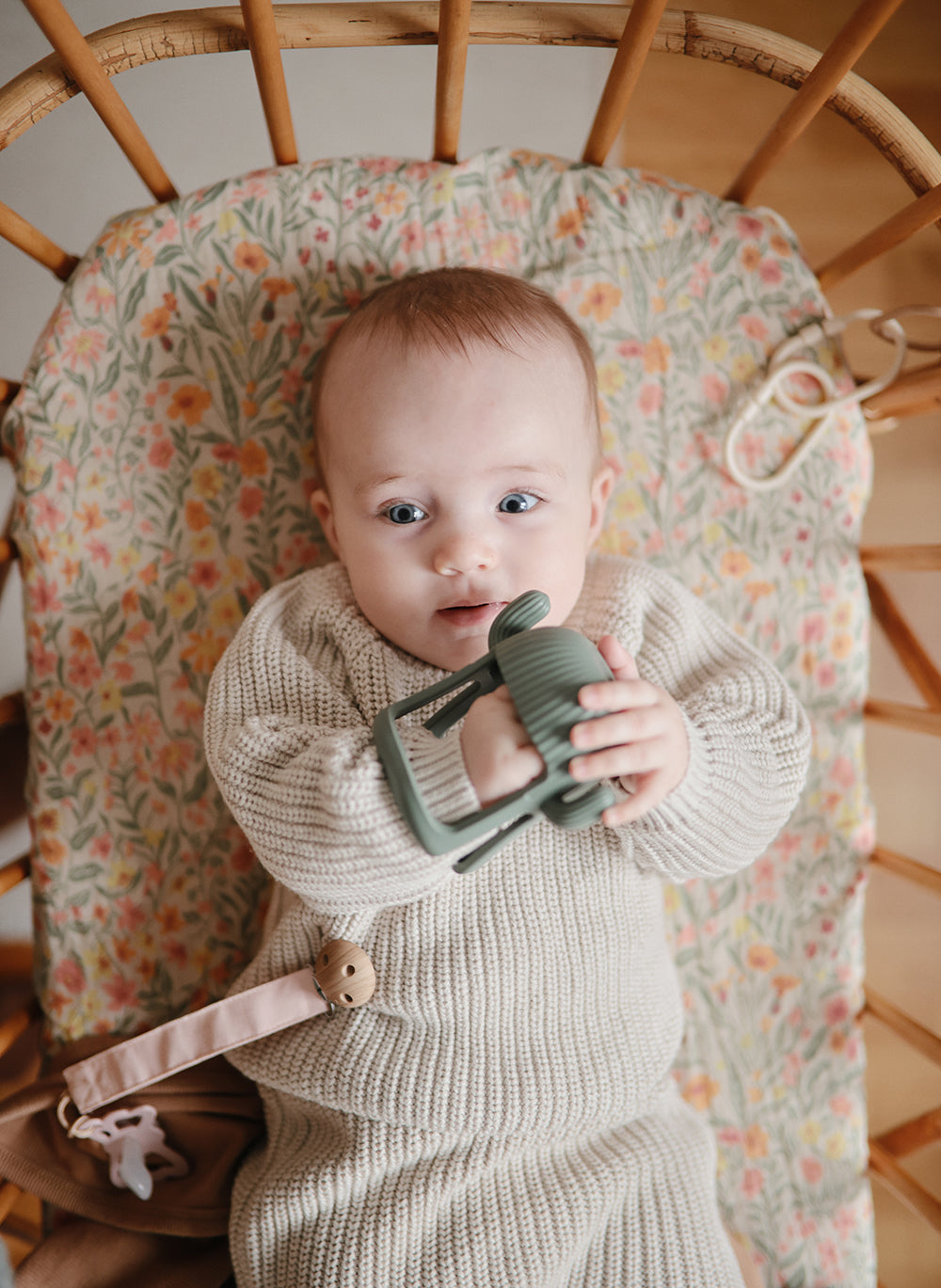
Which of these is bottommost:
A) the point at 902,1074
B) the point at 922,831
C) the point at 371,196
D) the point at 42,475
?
the point at 902,1074

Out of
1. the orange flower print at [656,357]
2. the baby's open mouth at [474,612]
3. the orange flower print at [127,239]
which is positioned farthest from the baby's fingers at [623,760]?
the orange flower print at [127,239]

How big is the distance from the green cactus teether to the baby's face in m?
0.15

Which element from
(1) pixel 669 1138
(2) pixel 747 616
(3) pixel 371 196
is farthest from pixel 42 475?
(1) pixel 669 1138

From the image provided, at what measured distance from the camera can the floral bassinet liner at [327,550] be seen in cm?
94

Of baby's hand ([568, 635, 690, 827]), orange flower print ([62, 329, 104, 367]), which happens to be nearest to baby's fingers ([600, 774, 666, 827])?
baby's hand ([568, 635, 690, 827])

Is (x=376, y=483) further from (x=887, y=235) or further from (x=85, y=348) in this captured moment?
(x=887, y=235)

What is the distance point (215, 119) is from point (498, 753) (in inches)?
44.1

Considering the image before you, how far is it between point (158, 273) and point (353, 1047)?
80 centimetres

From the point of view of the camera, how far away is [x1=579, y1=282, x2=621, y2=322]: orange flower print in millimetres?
977

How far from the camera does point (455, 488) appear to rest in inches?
28.9

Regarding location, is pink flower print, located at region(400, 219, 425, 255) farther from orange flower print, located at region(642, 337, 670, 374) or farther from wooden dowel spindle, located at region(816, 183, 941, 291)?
wooden dowel spindle, located at region(816, 183, 941, 291)

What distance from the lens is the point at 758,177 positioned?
3.16 feet

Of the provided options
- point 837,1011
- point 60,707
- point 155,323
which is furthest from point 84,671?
point 837,1011

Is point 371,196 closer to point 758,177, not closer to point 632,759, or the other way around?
point 758,177
